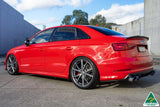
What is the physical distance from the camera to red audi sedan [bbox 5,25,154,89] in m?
3.66

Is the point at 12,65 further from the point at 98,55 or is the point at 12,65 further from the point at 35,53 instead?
the point at 98,55

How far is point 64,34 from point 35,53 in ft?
3.72

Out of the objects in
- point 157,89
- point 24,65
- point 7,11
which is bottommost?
point 157,89

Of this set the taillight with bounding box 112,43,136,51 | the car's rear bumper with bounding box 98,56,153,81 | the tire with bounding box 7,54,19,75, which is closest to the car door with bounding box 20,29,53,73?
the tire with bounding box 7,54,19,75

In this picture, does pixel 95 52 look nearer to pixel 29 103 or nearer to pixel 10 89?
pixel 29 103

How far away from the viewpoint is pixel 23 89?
13.4ft

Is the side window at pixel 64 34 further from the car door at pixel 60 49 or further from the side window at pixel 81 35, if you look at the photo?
the side window at pixel 81 35

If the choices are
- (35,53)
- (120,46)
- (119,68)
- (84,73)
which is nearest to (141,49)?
(120,46)

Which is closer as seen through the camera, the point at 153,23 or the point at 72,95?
the point at 72,95

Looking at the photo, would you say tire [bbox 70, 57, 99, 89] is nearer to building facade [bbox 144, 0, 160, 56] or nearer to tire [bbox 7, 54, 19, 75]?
tire [bbox 7, 54, 19, 75]

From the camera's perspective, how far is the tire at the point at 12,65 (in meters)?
5.85

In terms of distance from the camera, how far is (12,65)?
5949 millimetres

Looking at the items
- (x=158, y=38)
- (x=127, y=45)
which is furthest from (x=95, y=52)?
(x=158, y=38)

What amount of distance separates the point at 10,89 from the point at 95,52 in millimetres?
2162
